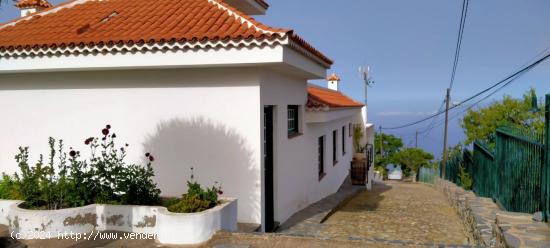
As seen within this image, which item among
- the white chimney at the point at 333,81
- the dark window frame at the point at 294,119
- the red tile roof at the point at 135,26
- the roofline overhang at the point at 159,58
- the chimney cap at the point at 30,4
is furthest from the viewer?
the white chimney at the point at 333,81

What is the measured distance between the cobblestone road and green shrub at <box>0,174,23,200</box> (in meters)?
4.77

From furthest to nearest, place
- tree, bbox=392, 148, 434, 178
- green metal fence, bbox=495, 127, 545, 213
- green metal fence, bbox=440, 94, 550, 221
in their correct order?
tree, bbox=392, 148, 434, 178
green metal fence, bbox=495, 127, 545, 213
green metal fence, bbox=440, 94, 550, 221

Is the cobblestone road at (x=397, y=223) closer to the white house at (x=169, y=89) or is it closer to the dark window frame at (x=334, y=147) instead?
the white house at (x=169, y=89)

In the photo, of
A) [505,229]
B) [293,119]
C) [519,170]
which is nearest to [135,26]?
[293,119]

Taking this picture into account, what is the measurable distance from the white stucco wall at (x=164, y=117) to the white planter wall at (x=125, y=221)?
4.33 ft

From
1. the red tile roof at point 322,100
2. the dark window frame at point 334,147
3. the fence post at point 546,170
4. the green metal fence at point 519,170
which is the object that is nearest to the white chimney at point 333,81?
the red tile roof at point 322,100

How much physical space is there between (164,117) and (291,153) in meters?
2.97

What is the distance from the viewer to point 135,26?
7.42 metres

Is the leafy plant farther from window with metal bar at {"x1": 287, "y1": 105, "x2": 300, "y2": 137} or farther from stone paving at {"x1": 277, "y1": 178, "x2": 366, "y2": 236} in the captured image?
window with metal bar at {"x1": 287, "y1": 105, "x2": 300, "y2": 137}

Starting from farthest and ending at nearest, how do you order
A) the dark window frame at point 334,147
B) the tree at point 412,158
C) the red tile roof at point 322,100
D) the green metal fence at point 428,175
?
1. the tree at point 412,158
2. the green metal fence at point 428,175
3. the dark window frame at point 334,147
4. the red tile roof at point 322,100

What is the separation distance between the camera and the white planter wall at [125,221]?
5.34 m

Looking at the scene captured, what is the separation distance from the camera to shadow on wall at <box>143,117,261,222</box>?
711cm

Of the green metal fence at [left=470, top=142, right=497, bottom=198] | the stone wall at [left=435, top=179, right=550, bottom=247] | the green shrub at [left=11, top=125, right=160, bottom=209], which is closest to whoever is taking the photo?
the stone wall at [left=435, top=179, right=550, bottom=247]

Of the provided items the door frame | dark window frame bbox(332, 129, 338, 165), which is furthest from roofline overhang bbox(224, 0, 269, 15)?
dark window frame bbox(332, 129, 338, 165)
